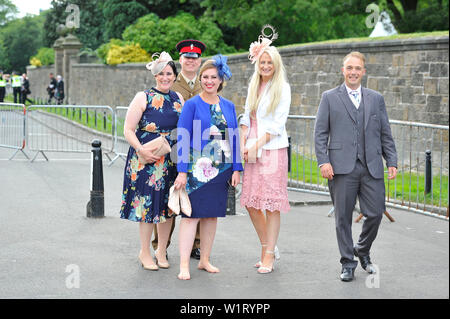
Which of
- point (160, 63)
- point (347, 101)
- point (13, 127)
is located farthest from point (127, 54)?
point (347, 101)

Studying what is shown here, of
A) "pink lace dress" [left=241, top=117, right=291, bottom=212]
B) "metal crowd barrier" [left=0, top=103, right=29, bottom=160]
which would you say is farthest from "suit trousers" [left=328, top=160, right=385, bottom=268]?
"metal crowd barrier" [left=0, top=103, right=29, bottom=160]

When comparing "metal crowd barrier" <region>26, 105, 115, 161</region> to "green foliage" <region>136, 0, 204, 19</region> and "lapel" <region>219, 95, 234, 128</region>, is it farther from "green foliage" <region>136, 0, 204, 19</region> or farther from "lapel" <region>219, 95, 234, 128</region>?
"green foliage" <region>136, 0, 204, 19</region>

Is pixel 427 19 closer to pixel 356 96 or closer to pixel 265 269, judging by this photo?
pixel 356 96

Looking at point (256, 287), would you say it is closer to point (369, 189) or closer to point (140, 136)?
point (369, 189)

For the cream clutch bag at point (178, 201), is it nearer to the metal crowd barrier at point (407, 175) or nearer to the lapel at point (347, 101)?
the lapel at point (347, 101)

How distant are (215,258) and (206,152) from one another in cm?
135

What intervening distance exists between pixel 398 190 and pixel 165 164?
16.8 feet

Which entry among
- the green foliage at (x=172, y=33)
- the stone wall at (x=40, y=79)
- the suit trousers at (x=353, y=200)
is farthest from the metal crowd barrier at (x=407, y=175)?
the stone wall at (x=40, y=79)

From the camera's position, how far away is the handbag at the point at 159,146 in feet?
22.4

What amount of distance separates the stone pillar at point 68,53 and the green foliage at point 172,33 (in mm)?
11157

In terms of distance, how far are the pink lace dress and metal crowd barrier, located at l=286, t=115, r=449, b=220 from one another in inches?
127

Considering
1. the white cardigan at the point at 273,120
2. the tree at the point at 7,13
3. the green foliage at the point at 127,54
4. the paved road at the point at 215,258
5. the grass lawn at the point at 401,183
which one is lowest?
the paved road at the point at 215,258

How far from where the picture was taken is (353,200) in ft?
21.6

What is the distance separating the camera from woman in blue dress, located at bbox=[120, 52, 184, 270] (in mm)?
6879
